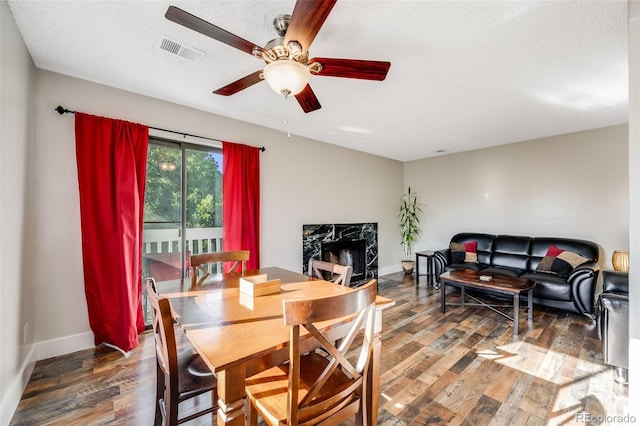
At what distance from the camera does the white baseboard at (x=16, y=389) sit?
165 centimetres

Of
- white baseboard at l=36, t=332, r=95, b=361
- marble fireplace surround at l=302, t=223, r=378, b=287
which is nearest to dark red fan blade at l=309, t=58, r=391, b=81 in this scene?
marble fireplace surround at l=302, t=223, r=378, b=287

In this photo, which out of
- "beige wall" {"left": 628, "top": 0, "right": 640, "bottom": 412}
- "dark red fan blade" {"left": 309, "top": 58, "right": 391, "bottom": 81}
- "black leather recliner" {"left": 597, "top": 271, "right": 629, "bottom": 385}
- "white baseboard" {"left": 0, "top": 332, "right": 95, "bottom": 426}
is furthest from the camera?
"black leather recliner" {"left": 597, "top": 271, "right": 629, "bottom": 385}

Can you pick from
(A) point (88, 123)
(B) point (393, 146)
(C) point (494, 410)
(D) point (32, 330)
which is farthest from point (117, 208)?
(B) point (393, 146)

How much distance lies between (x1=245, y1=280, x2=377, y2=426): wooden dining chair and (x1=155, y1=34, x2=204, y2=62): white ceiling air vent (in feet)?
6.81

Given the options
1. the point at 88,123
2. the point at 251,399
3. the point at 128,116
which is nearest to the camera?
the point at 251,399

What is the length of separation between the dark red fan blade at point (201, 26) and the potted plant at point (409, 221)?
5258 millimetres

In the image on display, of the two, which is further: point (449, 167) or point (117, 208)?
point (449, 167)

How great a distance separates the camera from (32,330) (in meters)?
2.29

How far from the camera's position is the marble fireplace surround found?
426 cm

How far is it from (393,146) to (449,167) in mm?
1483

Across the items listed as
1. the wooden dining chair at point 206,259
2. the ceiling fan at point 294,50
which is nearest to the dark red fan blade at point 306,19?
the ceiling fan at point 294,50

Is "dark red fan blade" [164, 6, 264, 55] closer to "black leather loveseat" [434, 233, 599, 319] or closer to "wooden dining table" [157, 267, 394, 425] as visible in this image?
"wooden dining table" [157, 267, 394, 425]

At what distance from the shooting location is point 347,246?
489cm

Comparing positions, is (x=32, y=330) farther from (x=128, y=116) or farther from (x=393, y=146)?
(x=393, y=146)
